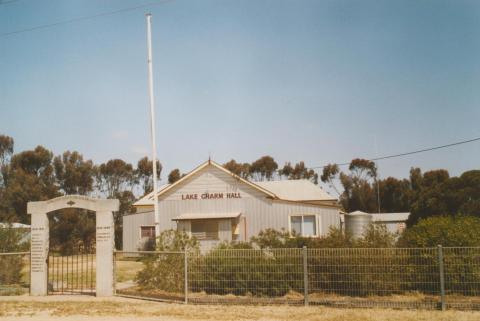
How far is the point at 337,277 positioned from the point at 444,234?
3.05 m

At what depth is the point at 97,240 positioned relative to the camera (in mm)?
14031

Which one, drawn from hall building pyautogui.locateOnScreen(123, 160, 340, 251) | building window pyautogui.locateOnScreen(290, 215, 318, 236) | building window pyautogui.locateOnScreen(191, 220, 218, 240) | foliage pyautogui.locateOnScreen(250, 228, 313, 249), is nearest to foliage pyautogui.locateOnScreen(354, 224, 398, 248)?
foliage pyautogui.locateOnScreen(250, 228, 313, 249)

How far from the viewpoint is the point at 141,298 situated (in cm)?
1285

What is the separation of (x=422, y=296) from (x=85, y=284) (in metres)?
11.3

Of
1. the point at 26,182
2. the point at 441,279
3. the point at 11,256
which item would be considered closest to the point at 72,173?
the point at 26,182

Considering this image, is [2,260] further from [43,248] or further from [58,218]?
[58,218]

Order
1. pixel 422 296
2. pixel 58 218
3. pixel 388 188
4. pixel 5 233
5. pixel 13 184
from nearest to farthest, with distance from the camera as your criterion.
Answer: pixel 422 296 → pixel 5 233 → pixel 58 218 → pixel 13 184 → pixel 388 188

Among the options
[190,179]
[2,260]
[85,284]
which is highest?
[190,179]

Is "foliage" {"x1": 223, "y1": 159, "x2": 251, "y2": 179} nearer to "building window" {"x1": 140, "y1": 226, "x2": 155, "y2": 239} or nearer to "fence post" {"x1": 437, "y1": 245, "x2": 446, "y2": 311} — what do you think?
"building window" {"x1": 140, "y1": 226, "x2": 155, "y2": 239}

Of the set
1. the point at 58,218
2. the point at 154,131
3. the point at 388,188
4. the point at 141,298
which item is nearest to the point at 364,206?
the point at 388,188

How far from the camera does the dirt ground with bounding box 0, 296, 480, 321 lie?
32.8 ft

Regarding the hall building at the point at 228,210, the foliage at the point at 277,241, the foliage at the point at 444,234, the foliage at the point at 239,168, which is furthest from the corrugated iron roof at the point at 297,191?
the foliage at the point at 239,168

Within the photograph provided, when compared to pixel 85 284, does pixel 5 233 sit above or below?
above

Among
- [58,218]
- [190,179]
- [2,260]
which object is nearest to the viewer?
[2,260]
